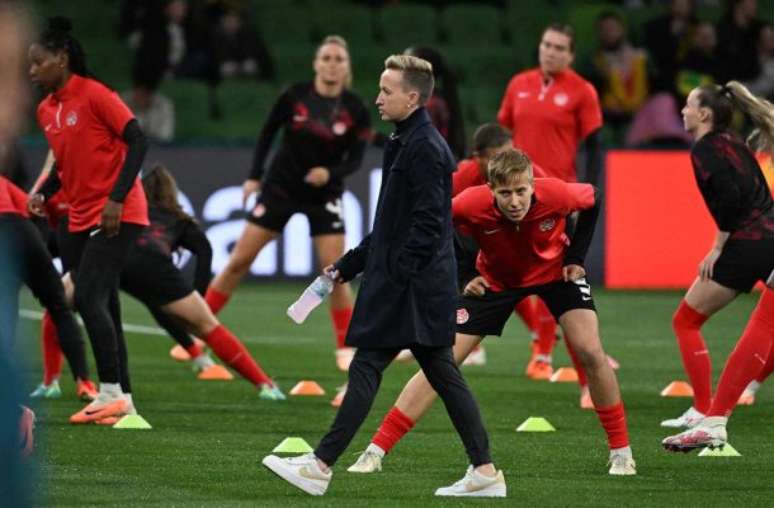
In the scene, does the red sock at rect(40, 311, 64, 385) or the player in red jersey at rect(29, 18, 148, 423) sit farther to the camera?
the red sock at rect(40, 311, 64, 385)

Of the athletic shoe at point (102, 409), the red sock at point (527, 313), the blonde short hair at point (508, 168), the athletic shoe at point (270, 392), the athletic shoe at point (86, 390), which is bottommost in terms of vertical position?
the red sock at point (527, 313)

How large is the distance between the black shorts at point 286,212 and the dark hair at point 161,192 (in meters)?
1.21

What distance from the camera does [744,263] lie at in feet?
31.1

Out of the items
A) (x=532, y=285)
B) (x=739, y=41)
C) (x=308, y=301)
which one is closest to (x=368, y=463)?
(x=532, y=285)

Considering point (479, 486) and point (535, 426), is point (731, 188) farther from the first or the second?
point (479, 486)

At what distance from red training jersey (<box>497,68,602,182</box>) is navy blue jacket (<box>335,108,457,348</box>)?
4982 millimetres

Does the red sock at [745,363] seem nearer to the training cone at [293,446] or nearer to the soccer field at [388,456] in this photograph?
the soccer field at [388,456]

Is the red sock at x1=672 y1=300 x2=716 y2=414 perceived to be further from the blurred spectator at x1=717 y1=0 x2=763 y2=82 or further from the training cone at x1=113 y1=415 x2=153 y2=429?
the blurred spectator at x1=717 y1=0 x2=763 y2=82

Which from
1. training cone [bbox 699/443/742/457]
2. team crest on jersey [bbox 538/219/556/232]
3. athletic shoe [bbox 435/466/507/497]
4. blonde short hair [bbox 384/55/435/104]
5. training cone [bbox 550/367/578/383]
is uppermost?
blonde short hair [bbox 384/55/435/104]

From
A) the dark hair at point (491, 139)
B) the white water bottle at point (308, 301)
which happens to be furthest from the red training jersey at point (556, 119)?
the white water bottle at point (308, 301)

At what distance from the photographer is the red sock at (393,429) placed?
803 cm

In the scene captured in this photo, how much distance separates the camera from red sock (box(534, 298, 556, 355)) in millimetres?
12430

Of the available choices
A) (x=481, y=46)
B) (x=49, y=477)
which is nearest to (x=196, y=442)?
(x=49, y=477)

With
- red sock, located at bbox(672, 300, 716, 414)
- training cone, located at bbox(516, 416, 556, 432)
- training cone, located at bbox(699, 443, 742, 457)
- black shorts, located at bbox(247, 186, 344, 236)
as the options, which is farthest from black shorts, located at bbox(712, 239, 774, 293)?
black shorts, located at bbox(247, 186, 344, 236)
